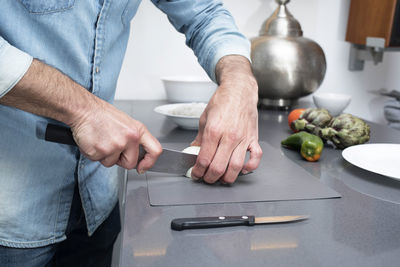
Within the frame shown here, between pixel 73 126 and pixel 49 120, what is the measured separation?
5.5 inches

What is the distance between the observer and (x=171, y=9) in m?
0.90

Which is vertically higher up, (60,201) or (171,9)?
(171,9)

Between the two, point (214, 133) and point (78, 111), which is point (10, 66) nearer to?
point (78, 111)

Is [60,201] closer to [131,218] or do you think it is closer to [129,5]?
[131,218]

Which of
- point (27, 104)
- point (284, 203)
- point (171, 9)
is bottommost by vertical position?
point (284, 203)

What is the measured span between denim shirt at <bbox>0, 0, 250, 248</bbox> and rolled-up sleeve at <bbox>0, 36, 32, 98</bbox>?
0.10 metres

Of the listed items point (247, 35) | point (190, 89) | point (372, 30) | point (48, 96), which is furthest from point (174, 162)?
point (372, 30)

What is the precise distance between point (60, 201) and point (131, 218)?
24 cm

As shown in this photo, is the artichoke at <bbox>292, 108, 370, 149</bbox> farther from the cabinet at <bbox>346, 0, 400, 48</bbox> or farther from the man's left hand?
the cabinet at <bbox>346, 0, 400, 48</bbox>

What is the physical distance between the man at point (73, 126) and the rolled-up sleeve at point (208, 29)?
2 centimetres

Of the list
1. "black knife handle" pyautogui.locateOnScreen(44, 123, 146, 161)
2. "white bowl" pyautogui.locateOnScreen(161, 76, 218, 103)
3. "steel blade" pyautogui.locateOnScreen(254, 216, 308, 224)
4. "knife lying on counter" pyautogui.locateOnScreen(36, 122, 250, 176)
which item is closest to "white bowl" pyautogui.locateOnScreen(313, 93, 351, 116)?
"white bowl" pyautogui.locateOnScreen(161, 76, 218, 103)

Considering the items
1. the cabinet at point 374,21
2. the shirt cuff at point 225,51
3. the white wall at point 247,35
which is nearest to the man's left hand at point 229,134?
the shirt cuff at point 225,51

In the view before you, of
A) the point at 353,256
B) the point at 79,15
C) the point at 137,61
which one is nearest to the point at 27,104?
the point at 79,15

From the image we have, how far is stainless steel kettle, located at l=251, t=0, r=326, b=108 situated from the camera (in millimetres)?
1230
